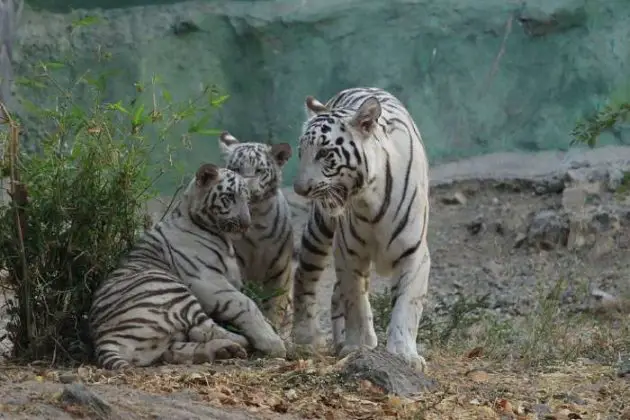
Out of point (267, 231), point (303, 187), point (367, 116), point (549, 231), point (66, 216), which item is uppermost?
point (367, 116)

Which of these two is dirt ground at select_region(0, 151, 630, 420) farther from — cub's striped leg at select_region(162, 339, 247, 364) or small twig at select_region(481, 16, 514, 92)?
small twig at select_region(481, 16, 514, 92)

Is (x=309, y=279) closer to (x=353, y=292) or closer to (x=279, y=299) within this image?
(x=279, y=299)

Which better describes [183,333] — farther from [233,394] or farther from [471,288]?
[471,288]

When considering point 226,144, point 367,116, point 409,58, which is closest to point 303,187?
point 367,116

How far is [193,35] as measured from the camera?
11953 millimetres

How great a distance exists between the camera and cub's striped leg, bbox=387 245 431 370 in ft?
20.6

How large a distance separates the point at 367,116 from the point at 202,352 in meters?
1.42

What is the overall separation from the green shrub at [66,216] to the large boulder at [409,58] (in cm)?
509

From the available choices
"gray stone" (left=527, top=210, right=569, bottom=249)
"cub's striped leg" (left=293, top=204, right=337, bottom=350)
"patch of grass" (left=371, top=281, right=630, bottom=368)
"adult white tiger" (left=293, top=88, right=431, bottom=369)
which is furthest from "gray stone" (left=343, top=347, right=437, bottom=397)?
"gray stone" (left=527, top=210, right=569, bottom=249)

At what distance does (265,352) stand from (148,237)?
0.93 meters

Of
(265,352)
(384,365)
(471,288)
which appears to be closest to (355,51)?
(471,288)

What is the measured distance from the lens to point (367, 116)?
20.6 ft

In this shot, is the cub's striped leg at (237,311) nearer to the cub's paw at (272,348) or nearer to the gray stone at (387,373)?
the cub's paw at (272,348)

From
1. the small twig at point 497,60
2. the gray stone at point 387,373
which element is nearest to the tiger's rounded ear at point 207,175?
the gray stone at point 387,373
